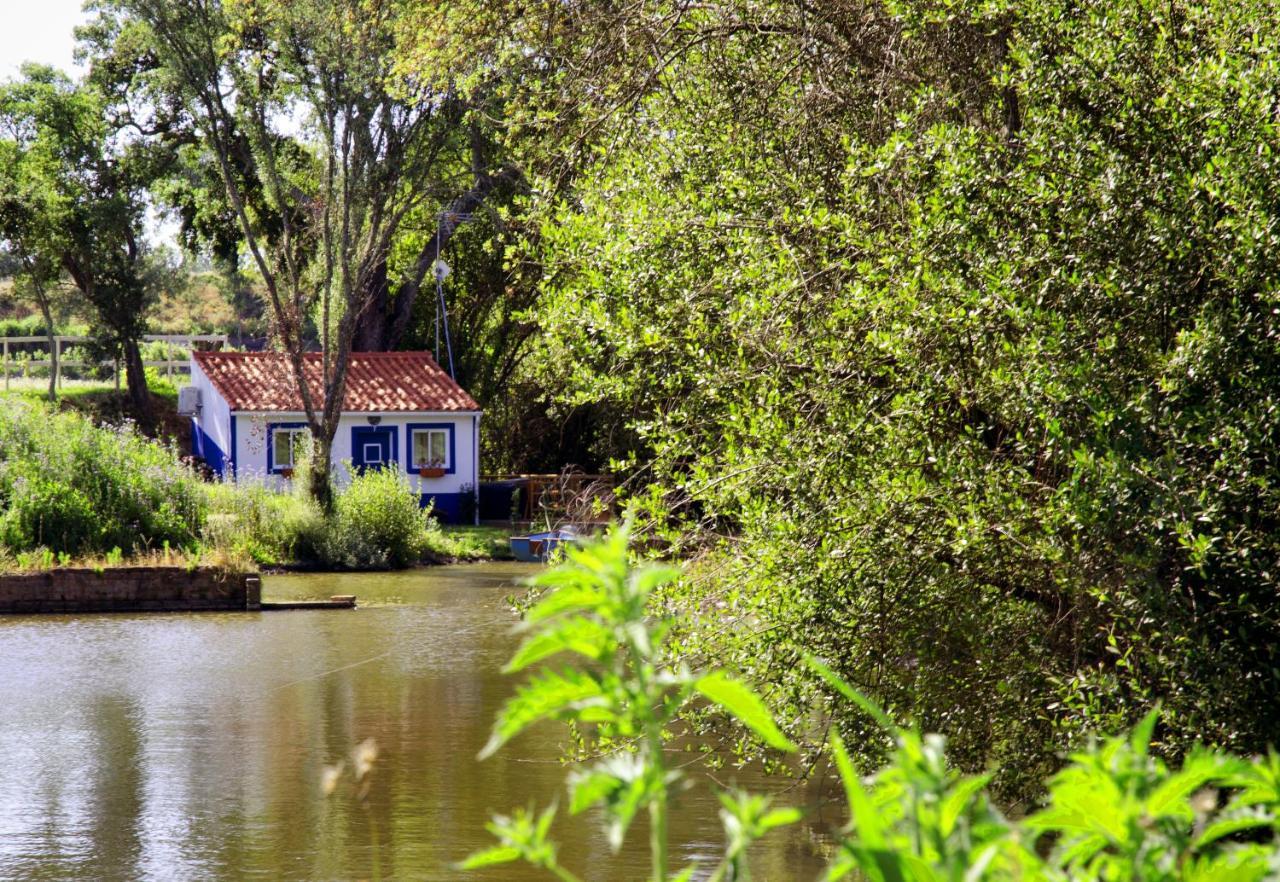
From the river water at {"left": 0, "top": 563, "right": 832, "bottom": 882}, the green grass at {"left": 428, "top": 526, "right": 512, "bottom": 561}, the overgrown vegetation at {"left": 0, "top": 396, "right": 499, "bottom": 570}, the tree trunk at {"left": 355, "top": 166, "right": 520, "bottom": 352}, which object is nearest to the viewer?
the river water at {"left": 0, "top": 563, "right": 832, "bottom": 882}

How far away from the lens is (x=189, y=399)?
1518 inches

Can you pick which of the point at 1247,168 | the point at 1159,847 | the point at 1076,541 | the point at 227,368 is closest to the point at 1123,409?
the point at 1076,541

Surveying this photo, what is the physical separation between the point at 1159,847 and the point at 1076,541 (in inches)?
207

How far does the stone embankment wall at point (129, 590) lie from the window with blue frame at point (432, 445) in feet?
44.5

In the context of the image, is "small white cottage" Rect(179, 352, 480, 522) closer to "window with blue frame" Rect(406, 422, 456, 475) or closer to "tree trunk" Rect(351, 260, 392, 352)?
"window with blue frame" Rect(406, 422, 456, 475)

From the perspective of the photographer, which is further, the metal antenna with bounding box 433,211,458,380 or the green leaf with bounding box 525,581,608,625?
the metal antenna with bounding box 433,211,458,380

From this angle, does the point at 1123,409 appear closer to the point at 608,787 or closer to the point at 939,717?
the point at 939,717

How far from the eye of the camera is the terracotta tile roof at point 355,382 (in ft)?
113

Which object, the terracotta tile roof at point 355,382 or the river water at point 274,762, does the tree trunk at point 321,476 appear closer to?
the terracotta tile roof at point 355,382

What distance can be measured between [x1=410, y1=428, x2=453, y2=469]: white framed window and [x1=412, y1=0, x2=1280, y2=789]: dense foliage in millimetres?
25891

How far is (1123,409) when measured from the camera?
6.38 metres

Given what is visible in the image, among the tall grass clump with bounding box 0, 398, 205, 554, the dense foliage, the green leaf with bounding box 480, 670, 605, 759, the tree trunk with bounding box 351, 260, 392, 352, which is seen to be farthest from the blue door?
the green leaf with bounding box 480, 670, 605, 759

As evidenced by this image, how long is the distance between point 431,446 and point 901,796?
3430 cm

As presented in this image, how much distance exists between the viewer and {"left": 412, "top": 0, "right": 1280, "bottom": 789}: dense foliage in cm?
637
